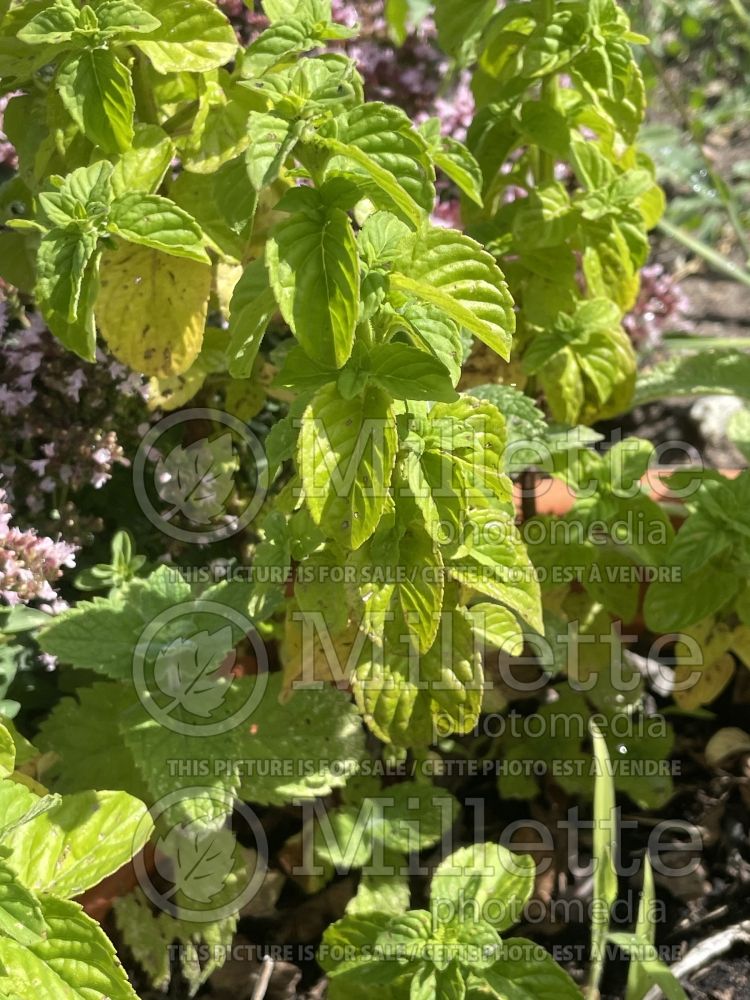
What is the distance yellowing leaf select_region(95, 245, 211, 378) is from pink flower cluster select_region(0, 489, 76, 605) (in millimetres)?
242

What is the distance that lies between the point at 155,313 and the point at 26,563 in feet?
1.12

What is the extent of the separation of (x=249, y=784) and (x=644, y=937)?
513 mm

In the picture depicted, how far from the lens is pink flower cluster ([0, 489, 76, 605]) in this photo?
130 cm

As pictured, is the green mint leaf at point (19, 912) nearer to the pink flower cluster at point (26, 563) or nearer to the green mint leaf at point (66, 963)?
the green mint leaf at point (66, 963)

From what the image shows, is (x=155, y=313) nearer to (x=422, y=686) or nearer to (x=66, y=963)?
(x=422, y=686)

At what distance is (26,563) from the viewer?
133 centimetres

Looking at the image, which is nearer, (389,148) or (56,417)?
(389,148)

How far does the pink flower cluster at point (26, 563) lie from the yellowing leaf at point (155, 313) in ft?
0.79

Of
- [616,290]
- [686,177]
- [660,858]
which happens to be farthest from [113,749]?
[686,177]

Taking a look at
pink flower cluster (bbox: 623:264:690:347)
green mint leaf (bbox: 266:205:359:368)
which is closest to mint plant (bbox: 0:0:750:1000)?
green mint leaf (bbox: 266:205:359:368)

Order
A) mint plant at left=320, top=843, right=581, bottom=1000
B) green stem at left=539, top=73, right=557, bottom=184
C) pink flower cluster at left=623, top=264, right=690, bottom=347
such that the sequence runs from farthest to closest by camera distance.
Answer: pink flower cluster at left=623, top=264, right=690, bottom=347, green stem at left=539, top=73, right=557, bottom=184, mint plant at left=320, top=843, right=581, bottom=1000

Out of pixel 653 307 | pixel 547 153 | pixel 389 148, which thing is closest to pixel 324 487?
pixel 389 148

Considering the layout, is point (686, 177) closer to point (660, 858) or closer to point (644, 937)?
point (660, 858)

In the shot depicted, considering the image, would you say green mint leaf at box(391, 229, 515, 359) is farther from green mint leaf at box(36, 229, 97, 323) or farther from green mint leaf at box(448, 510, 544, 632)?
green mint leaf at box(36, 229, 97, 323)
